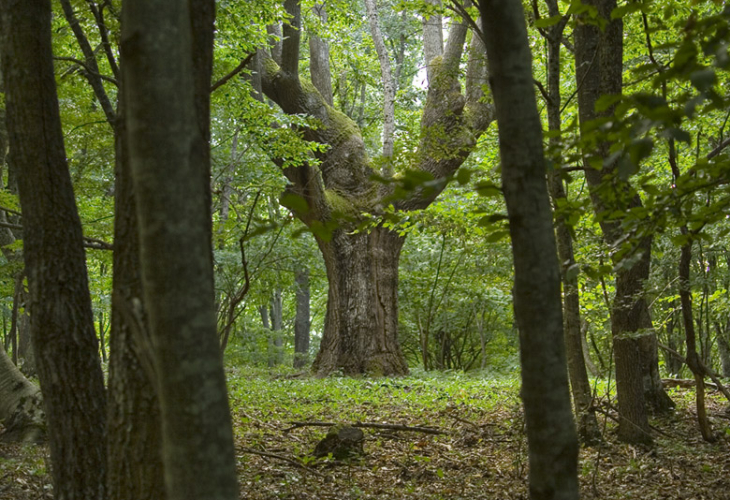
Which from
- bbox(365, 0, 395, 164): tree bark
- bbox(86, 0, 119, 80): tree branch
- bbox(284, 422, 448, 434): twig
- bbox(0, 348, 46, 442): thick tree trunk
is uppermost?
bbox(365, 0, 395, 164): tree bark

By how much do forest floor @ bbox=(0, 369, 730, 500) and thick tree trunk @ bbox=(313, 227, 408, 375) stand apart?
3667 mm

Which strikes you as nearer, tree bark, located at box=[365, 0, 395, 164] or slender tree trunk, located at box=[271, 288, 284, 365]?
tree bark, located at box=[365, 0, 395, 164]

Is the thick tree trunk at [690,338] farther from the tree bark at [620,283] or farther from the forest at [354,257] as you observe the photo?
the tree bark at [620,283]

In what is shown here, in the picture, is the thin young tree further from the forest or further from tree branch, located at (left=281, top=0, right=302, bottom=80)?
tree branch, located at (left=281, top=0, right=302, bottom=80)

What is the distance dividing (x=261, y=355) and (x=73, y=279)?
19.2 m

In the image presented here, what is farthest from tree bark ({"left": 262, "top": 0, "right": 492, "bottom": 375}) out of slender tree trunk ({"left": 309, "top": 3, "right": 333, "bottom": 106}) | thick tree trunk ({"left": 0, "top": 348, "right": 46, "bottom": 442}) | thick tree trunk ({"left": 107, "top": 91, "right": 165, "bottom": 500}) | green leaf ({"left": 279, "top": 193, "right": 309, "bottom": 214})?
green leaf ({"left": 279, "top": 193, "right": 309, "bottom": 214})

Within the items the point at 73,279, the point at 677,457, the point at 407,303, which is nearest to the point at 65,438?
the point at 73,279

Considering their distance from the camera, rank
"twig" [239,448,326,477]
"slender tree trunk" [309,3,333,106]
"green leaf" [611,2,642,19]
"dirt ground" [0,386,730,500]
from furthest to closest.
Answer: "slender tree trunk" [309,3,333,106] < "twig" [239,448,326,477] < "dirt ground" [0,386,730,500] < "green leaf" [611,2,642,19]

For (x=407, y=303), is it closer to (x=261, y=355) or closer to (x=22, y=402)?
(x=261, y=355)

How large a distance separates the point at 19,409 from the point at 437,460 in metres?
4.34

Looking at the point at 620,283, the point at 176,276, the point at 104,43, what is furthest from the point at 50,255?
the point at 620,283

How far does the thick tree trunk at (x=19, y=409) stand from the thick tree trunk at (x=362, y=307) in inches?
243

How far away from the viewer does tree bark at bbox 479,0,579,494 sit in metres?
1.64

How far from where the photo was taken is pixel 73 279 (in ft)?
11.2
